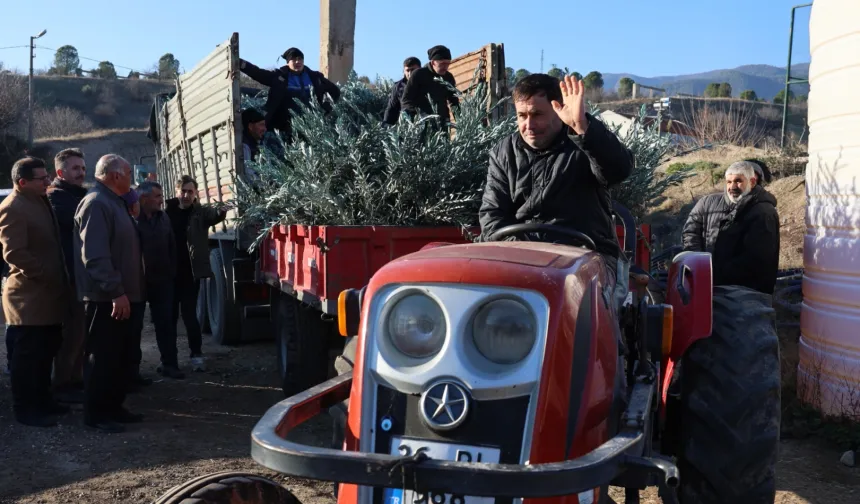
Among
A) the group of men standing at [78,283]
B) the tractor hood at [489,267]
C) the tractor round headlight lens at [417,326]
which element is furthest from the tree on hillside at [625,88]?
the tractor round headlight lens at [417,326]

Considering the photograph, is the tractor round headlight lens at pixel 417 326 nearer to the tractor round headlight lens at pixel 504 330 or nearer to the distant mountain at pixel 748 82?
the tractor round headlight lens at pixel 504 330

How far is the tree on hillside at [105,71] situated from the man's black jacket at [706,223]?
77855 mm

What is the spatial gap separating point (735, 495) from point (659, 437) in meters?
0.57

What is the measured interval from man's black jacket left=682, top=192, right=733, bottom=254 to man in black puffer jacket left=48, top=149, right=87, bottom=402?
471 cm

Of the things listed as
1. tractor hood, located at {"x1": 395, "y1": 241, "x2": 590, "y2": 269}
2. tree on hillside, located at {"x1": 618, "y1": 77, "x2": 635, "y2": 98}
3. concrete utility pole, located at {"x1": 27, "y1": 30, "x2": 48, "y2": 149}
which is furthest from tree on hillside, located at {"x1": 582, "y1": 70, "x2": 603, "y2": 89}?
tractor hood, located at {"x1": 395, "y1": 241, "x2": 590, "y2": 269}

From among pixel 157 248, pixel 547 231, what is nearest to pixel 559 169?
pixel 547 231

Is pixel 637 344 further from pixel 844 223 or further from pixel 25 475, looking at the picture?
pixel 25 475

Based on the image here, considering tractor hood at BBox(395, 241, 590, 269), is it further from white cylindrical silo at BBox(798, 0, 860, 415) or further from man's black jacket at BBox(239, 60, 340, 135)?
man's black jacket at BBox(239, 60, 340, 135)

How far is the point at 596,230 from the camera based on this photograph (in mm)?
3311

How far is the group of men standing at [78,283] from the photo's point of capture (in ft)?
17.8

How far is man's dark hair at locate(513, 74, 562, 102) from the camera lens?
3.38m

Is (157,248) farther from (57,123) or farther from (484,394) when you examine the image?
(57,123)

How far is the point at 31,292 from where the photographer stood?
5.82 m

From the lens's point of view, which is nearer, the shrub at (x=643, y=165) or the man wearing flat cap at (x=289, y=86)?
the shrub at (x=643, y=165)
